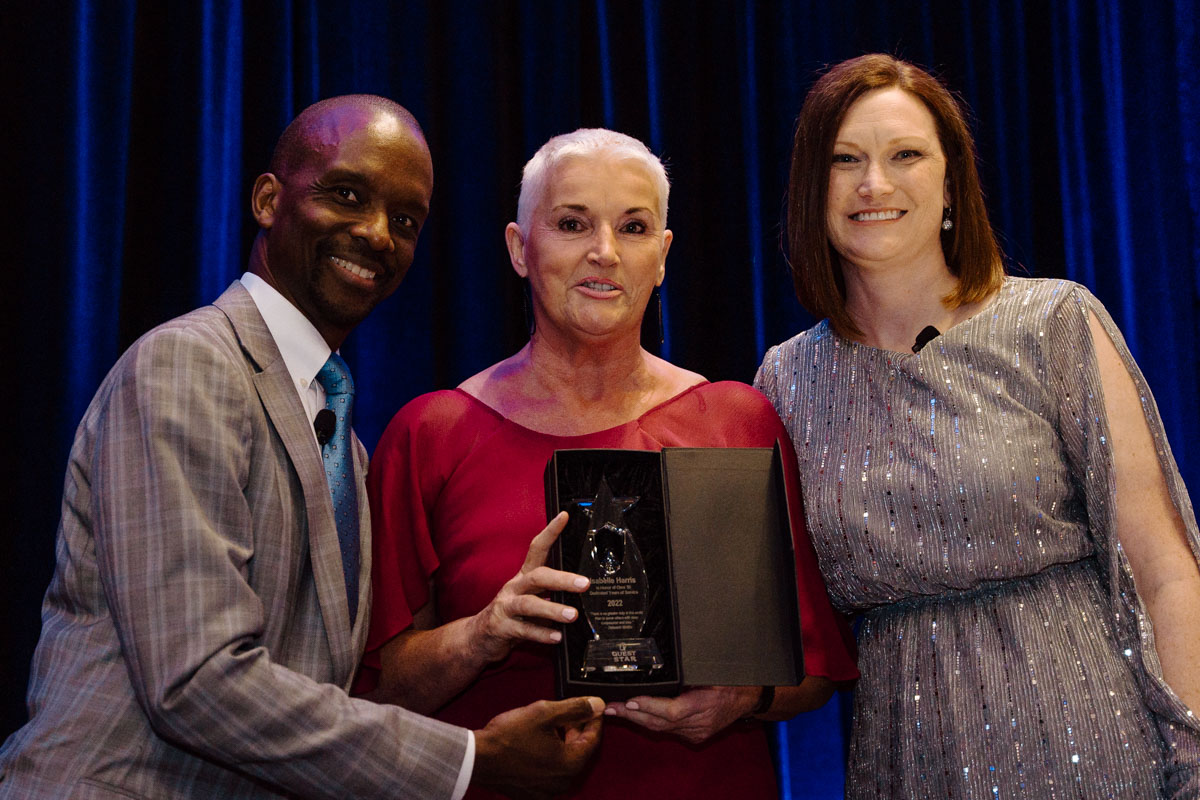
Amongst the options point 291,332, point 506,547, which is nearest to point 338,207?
point 291,332

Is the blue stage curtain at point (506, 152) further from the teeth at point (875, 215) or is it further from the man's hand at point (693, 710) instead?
the man's hand at point (693, 710)

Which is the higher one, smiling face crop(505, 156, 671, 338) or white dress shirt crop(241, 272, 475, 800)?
smiling face crop(505, 156, 671, 338)

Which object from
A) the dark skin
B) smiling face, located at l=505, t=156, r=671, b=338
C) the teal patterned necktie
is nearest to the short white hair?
smiling face, located at l=505, t=156, r=671, b=338

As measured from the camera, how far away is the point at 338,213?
70.7 inches

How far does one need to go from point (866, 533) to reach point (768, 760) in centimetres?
46

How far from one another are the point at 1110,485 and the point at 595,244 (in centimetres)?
97

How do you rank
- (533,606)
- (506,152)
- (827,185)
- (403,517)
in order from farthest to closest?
(506,152)
(827,185)
(403,517)
(533,606)

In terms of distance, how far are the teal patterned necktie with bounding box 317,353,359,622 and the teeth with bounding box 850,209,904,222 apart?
0.99 m

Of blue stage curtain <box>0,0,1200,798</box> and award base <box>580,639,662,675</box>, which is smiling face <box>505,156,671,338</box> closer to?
award base <box>580,639,662,675</box>

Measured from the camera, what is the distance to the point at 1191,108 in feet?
10.6

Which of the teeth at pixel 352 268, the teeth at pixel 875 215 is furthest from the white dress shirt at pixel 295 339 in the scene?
the teeth at pixel 875 215

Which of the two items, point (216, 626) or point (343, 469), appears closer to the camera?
point (216, 626)

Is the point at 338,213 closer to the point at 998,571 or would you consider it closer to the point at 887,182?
the point at 887,182

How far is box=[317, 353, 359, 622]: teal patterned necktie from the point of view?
1.71 meters
